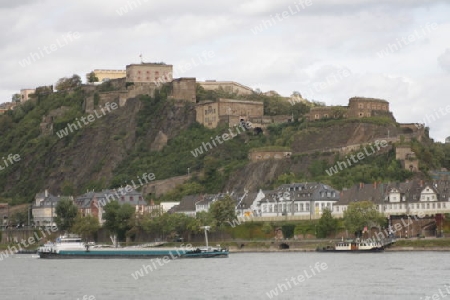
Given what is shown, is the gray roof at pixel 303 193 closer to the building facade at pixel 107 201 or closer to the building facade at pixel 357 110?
the building facade at pixel 107 201

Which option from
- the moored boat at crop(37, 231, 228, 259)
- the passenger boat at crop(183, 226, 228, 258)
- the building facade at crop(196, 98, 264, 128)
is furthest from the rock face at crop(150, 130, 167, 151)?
the passenger boat at crop(183, 226, 228, 258)

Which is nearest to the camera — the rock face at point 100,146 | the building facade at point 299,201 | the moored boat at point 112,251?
the moored boat at point 112,251

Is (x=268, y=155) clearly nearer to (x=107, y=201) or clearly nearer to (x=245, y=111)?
(x=245, y=111)

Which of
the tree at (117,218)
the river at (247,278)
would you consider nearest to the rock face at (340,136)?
the tree at (117,218)

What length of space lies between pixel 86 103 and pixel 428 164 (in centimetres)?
6873

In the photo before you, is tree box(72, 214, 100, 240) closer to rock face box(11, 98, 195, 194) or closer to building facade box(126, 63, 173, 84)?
rock face box(11, 98, 195, 194)

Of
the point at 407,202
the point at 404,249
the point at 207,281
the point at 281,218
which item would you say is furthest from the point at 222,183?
the point at 207,281

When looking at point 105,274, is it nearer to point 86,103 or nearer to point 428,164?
point 428,164

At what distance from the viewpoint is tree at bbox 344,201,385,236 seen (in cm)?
10738

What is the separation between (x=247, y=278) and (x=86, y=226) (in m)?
58.7

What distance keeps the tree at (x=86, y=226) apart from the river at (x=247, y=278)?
29.6 meters

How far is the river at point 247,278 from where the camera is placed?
69312mm

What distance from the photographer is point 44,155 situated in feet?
585

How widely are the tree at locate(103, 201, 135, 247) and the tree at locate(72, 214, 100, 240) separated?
328 centimetres
